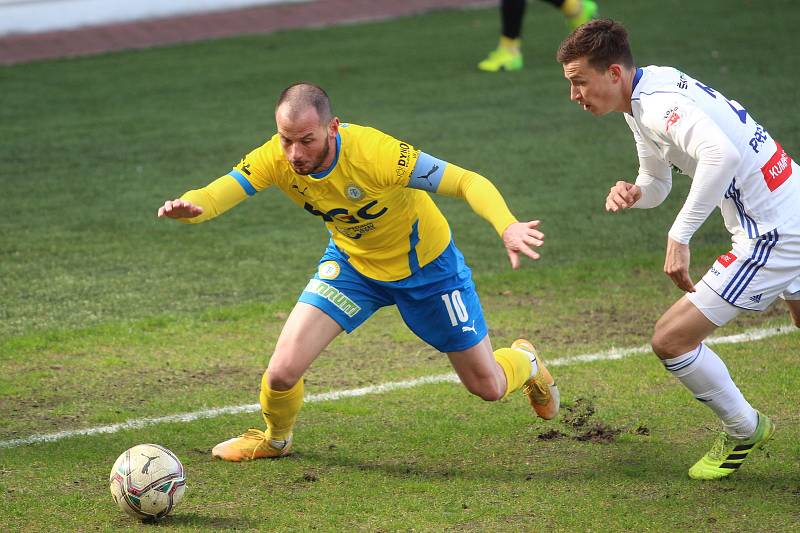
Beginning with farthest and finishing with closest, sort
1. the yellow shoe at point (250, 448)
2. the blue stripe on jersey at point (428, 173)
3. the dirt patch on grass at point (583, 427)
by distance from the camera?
1. the dirt patch on grass at point (583, 427)
2. the yellow shoe at point (250, 448)
3. the blue stripe on jersey at point (428, 173)

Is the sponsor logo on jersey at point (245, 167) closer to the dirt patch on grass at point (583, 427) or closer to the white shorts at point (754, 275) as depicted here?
the dirt patch on grass at point (583, 427)

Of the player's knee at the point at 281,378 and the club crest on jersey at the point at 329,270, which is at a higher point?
the club crest on jersey at the point at 329,270

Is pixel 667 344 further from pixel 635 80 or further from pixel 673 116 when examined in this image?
pixel 635 80

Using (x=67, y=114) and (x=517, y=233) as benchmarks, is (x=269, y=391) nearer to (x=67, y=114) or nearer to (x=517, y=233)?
(x=517, y=233)

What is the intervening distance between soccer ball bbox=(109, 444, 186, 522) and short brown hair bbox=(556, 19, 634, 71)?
2.48 m

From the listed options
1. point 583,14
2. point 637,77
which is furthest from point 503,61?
point 637,77

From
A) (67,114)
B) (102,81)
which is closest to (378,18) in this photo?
(102,81)

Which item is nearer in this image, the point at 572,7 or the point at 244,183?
the point at 244,183

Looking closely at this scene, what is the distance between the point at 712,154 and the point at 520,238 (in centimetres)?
86

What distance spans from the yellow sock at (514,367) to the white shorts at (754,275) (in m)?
1.13

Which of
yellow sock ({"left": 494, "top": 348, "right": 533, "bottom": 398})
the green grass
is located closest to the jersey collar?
yellow sock ({"left": 494, "top": 348, "right": 533, "bottom": 398})

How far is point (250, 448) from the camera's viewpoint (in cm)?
577

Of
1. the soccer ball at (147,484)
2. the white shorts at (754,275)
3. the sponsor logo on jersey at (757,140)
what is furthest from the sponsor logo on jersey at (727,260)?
the soccer ball at (147,484)

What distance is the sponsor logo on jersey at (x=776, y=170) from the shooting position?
206 inches
